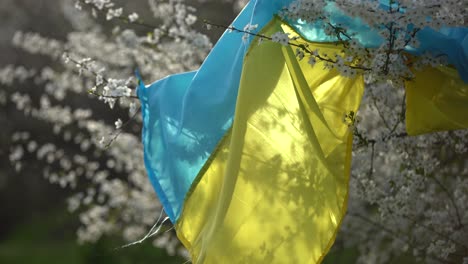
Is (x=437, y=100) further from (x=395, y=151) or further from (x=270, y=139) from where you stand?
(x=395, y=151)

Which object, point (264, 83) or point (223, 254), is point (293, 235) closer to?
point (223, 254)

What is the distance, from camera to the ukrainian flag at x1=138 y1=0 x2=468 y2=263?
1.85 meters

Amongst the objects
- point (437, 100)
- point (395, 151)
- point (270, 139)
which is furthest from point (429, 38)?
point (395, 151)

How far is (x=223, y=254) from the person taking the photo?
5.93 feet

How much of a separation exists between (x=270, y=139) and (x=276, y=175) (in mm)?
99

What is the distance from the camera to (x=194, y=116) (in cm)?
211

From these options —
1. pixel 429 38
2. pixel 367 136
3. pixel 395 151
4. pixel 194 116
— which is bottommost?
pixel 395 151

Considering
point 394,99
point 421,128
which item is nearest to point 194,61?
point 394,99

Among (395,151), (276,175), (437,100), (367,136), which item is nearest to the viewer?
(276,175)

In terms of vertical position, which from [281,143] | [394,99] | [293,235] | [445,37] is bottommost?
[394,99]

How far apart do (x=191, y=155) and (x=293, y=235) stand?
1.40ft

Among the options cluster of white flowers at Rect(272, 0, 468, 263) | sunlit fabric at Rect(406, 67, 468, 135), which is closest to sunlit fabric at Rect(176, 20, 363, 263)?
cluster of white flowers at Rect(272, 0, 468, 263)

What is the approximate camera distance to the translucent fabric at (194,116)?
80.5 inches

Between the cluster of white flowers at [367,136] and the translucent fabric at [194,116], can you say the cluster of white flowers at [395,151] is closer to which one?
the cluster of white flowers at [367,136]
